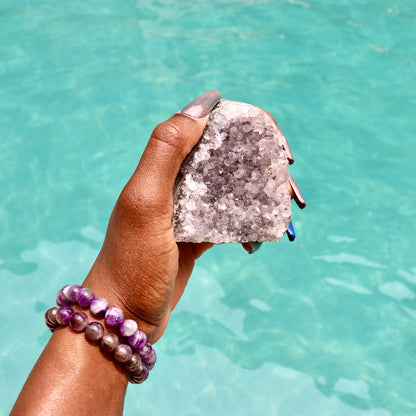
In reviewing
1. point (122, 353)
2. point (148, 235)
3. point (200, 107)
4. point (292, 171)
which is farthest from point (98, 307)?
point (292, 171)

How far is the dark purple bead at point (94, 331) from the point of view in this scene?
1.44m

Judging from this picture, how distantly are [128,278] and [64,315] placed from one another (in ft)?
0.71

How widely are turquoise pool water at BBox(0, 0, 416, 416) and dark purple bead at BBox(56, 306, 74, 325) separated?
5.61 feet

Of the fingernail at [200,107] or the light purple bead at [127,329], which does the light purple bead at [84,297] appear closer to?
the light purple bead at [127,329]

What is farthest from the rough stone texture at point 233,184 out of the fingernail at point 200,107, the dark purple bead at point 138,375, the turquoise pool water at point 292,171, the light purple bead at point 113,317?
the turquoise pool water at point 292,171

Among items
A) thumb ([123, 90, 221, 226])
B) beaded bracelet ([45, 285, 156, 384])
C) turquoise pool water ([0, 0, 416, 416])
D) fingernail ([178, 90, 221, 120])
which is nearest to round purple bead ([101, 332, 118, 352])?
beaded bracelet ([45, 285, 156, 384])

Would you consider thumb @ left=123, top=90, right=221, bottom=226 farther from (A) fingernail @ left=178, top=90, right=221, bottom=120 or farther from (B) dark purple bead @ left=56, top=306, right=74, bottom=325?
(B) dark purple bead @ left=56, top=306, right=74, bottom=325

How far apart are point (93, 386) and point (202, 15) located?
4735 millimetres

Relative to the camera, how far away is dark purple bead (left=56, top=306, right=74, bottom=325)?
4.82ft

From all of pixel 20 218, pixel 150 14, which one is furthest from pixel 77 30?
pixel 20 218

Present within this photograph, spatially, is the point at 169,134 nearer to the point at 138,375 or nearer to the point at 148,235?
the point at 148,235

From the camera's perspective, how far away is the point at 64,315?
4.82ft

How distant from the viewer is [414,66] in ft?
15.8

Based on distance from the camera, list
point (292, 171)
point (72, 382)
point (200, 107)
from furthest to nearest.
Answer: point (292, 171) < point (200, 107) < point (72, 382)
